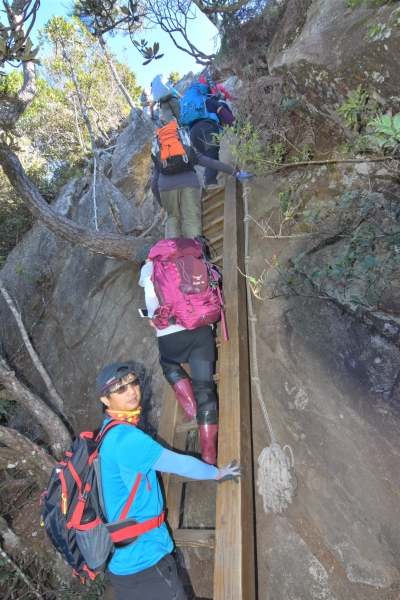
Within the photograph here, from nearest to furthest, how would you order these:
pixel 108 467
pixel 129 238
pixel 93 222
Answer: pixel 108 467, pixel 129 238, pixel 93 222

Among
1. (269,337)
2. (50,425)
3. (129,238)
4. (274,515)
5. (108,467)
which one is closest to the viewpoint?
(108,467)

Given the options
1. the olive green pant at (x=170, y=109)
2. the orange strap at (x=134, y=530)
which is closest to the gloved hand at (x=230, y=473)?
the orange strap at (x=134, y=530)

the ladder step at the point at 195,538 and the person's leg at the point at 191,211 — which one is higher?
the person's leg at the point at 191,211

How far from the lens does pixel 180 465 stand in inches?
96.3

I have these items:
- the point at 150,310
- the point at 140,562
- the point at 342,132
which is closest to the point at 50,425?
the point at 150,310

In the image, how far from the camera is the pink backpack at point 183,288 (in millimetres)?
3504

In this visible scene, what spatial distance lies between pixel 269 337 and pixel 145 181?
6.19 meters

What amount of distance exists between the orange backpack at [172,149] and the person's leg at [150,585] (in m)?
4.48

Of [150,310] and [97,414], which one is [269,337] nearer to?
[150,310]

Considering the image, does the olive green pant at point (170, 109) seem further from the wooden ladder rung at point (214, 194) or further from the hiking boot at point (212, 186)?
the wooden ladder rung at point (214, 194)

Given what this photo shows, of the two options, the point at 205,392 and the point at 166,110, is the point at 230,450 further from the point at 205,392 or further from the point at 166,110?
the point at 166,110

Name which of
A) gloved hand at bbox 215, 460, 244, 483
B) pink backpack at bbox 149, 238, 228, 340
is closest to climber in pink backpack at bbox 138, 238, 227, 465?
pink backpack at bbox 149, 238, 228, 340

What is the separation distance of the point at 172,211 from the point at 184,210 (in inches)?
7.6

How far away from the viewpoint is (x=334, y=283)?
3.69m
